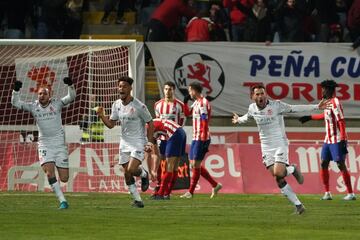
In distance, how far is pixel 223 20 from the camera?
30.5 m

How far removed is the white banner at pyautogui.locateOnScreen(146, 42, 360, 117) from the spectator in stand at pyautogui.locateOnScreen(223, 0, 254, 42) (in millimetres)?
1650

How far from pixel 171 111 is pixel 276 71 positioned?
20.8 feet

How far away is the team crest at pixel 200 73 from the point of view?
28.3 meters

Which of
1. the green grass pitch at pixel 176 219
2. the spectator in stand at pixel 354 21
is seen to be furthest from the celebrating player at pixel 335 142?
the spectator in stand at pixel 354 21

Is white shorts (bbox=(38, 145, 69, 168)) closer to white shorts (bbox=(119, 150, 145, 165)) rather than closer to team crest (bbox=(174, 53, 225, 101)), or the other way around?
white shorts (bbox=(119, 150, 145, 165))

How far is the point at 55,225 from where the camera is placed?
15.7m

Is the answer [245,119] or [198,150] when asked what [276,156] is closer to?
[245,119]

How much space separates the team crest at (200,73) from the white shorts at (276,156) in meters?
9.58

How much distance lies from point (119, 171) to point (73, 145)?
1263 mm

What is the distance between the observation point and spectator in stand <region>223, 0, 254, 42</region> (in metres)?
30.2

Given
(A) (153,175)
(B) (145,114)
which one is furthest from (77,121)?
(B) (145,114)

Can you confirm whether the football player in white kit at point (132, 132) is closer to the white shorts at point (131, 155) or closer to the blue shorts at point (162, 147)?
the white shorts at point (131, 155)

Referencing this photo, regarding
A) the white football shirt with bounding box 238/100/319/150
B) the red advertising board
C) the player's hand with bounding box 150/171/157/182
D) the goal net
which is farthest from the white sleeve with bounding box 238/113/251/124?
the red advertising board

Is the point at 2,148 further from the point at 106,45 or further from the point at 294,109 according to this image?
the point at 294,109
